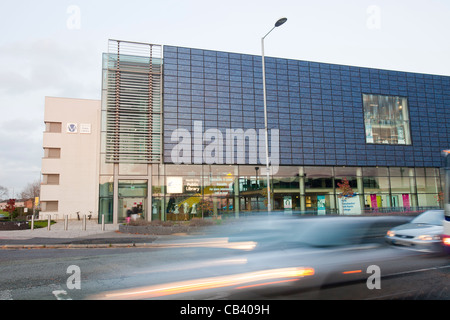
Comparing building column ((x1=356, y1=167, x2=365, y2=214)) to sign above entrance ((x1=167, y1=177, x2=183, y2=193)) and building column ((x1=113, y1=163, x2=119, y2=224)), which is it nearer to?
sign above entrance ((x1=167, y1=177, x2=183, y2=193))

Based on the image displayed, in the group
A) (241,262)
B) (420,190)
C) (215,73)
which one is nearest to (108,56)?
(215,73)

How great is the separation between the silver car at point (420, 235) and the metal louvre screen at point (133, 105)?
2490cm

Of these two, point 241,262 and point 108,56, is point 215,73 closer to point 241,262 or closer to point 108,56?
point 108,56

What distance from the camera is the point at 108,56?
97.6 feet

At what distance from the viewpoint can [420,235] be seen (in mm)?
7656

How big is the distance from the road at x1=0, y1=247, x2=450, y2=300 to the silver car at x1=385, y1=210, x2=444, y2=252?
30cm

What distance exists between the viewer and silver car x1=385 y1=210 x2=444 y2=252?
726 cm

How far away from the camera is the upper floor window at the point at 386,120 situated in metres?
36.8

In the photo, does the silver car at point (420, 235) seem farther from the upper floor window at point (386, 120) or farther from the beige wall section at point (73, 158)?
the beige wall section at point (73, 158)

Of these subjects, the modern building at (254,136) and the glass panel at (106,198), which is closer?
the glass panel at (106,198)

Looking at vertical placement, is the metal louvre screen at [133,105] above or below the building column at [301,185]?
above

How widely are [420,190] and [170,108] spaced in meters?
31.1

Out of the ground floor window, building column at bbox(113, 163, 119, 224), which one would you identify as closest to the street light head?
the ground floor window

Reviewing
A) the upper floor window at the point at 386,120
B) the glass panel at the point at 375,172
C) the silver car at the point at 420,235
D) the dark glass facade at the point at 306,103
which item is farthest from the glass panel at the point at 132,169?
the upper floor window at the point at 386,120
